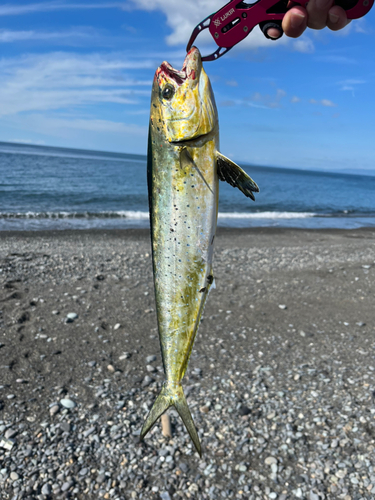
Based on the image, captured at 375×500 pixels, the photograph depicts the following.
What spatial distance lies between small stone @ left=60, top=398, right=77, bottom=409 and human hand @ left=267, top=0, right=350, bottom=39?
6.00 meters

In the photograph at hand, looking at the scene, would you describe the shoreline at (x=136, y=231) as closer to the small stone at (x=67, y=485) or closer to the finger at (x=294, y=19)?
the small stone at (x=67, y=485)

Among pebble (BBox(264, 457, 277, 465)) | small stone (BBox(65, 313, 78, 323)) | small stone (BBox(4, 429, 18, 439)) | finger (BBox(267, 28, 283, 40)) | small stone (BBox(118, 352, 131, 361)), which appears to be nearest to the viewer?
finger (BBox(267, 28, 283, 40))

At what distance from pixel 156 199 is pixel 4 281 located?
10.1 metres

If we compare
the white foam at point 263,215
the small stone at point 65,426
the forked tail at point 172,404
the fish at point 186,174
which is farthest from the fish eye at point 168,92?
the white foam at point 263,215

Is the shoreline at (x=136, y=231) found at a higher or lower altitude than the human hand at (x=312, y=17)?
lower

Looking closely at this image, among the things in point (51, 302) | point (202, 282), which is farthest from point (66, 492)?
point (51, 302)

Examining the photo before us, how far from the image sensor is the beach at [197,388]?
16.5 ft

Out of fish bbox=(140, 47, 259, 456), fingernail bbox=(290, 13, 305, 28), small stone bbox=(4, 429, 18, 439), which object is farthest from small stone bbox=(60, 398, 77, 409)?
fingernail bbox=(290, 13, 305, 28)

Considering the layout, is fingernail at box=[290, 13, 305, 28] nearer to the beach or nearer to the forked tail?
the forked tail

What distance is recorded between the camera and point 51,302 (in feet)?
32.7

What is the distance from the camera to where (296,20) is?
2594mm

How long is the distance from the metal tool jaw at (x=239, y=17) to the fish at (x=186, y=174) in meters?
0.20

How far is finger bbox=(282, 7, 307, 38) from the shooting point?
2.56m

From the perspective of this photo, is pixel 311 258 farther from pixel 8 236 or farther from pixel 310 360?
pixel 8 236
